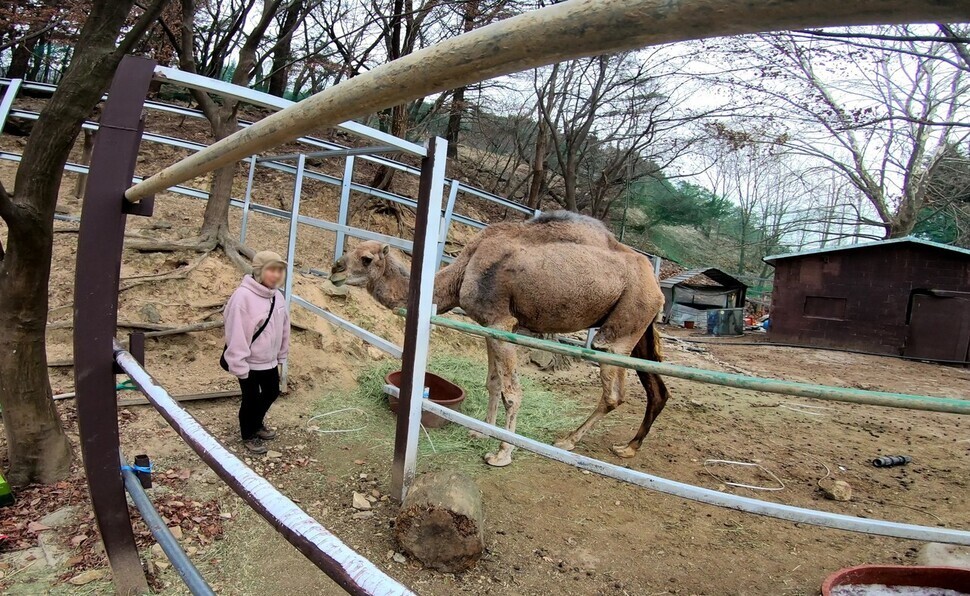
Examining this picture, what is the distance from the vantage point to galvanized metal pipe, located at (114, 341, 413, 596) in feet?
2.15

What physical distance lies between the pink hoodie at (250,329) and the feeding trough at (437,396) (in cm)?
122

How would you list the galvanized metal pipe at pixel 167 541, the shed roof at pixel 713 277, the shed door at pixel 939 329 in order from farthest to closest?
the shed roof at pixel 713 277 → the shed door at pixel 939 329 → the galvanized metal pipe at pixel 167 541

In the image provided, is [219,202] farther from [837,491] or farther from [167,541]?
[837,491]

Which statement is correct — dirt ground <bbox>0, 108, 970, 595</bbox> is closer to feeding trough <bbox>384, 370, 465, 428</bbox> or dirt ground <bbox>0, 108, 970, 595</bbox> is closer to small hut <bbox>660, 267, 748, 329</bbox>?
feeding trough <bbox>384, 370, 465, 428</bbox>

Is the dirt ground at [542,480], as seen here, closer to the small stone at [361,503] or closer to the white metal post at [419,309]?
the small stone at [361,503]

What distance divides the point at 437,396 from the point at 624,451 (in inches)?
69.3

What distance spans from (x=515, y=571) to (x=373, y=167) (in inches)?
519

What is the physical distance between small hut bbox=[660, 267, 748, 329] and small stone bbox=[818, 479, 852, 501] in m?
13.2

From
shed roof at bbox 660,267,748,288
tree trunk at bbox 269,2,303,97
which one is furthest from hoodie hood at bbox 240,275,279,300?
shed roof at bbox 660,267,748,288

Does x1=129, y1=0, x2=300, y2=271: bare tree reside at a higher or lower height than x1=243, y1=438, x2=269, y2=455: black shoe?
higher

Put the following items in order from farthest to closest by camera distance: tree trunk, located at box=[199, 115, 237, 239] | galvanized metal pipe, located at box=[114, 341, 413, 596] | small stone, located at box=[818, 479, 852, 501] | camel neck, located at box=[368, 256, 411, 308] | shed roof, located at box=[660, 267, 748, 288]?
shed roof, located at box=[660, 267, 748, 288]
tree trunk, located at box=[199, 115, 237, 239]
camel neck, located at box=[368, 256, 411, 308]
small stone, located at box=[818, 479, 852, 501]
galvanized metal pipe, located at box=[114, 341, 413, 596]

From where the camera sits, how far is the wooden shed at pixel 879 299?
12.7 meters

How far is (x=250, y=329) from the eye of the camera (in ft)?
11.9

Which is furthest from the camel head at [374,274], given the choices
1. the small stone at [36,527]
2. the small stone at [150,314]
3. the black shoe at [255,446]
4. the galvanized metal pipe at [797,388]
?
the galvanized metal pipe at [797,388]
